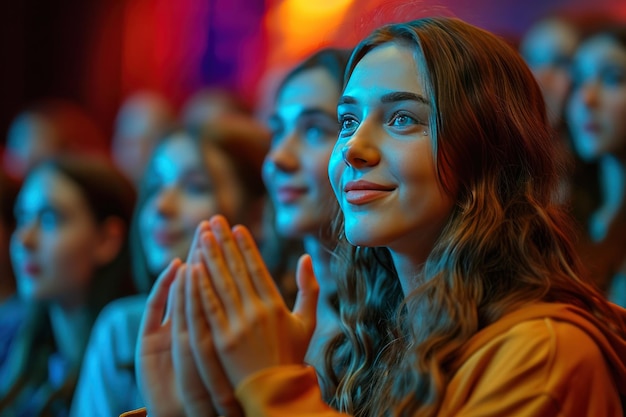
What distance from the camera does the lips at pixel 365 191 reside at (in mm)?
1281

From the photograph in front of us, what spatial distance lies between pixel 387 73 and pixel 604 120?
1205 mm

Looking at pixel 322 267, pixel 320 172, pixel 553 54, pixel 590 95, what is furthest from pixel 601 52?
pixel 322 267

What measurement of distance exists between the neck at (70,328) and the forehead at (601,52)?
1695 mm

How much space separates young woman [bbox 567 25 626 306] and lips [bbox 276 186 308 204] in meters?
0.79

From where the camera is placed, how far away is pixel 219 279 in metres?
1.22

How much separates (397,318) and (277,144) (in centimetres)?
87

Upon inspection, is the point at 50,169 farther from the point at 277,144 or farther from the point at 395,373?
the point at 395,373

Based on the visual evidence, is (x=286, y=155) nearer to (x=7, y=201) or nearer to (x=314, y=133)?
(x=314, y=133)

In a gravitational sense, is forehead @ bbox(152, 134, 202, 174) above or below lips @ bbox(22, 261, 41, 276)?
above

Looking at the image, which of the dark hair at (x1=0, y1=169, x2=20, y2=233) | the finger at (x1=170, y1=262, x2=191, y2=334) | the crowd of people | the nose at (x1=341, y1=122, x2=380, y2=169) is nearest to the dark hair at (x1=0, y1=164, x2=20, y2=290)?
the dark hair at (x1=0, y1=169, x2=20, y2=233)

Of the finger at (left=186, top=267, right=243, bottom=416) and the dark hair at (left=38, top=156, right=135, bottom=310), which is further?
the dark hair at (left=38, top=156, right=135, bottom=310)

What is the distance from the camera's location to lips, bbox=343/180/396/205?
128 centimetres

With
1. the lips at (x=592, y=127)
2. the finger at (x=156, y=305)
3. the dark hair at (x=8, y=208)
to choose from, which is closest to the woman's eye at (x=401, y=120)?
the finger at (x=156, y=305)

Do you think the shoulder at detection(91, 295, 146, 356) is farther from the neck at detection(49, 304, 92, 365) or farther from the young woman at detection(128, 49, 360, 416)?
the young woman at detection(128, 49, 360, 416)
